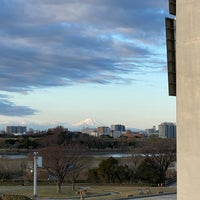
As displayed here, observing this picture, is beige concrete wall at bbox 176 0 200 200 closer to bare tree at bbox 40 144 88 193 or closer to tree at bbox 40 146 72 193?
bare tree at bbox 40 144 88 193

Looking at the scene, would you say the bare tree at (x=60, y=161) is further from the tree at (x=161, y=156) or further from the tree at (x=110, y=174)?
the tree at (x=161, y=156)

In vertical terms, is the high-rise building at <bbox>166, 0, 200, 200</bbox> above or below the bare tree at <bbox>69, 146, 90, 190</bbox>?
above

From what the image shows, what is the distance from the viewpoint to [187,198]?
16.2m

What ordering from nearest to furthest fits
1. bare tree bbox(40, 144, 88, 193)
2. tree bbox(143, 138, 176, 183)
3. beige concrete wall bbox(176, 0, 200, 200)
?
1. beige concrete wall bbox(176, 0, 200, 200)
2. bare tree bbox(40, 144, 88, 193)
3. tree bbox(143, 138, 176, 183)

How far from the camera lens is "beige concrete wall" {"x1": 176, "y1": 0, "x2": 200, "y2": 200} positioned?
15.7 metres

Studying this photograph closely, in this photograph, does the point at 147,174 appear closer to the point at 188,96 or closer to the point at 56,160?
the point at 56,160

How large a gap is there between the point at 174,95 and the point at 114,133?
509ft

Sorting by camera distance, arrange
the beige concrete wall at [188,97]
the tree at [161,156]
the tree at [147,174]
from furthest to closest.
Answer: the tree at [161,156]
the tree at [147,174]
the beige concrete wall at [188,97]

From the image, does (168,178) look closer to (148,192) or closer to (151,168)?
(151,168)

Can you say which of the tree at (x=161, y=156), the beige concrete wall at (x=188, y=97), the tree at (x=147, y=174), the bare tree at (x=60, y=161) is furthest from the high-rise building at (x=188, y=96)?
the tree at (x=161, y=156)

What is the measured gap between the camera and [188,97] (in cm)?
1603

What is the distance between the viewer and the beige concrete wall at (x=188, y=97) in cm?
1573

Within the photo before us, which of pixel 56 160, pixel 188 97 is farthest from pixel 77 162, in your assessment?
pixel 188 97

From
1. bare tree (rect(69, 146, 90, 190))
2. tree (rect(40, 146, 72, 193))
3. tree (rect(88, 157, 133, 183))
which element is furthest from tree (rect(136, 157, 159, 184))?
tree (rect(40, 146, 72, 193))
